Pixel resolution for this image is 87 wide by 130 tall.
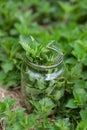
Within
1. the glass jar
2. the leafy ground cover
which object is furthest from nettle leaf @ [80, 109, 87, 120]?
the glass jar

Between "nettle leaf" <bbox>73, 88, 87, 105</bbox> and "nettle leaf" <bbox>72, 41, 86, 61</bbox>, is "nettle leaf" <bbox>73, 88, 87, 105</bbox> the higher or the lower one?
the lower one

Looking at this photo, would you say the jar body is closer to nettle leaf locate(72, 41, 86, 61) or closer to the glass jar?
the glass jar

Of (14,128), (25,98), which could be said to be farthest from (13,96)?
(14,128)

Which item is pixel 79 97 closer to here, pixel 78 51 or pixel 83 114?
pixel 83 114

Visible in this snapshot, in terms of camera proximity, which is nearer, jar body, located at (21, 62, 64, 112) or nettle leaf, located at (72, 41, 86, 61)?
jar body, located at (21, 62, 64, 112)

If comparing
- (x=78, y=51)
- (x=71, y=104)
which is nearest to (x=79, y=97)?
(x=71, y=104)

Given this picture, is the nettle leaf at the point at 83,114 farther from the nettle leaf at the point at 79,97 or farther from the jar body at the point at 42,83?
the jar body at the point at 42,83
